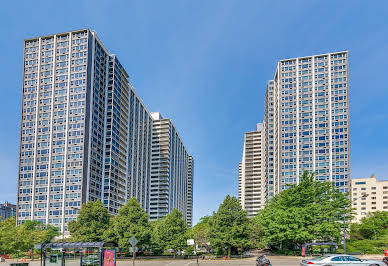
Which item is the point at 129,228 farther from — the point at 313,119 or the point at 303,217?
the point at 313,119

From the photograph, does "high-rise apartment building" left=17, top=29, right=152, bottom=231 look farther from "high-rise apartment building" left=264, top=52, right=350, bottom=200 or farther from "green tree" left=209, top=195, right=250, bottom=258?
"green tree" left=209, top=195, right=250, bottom=258

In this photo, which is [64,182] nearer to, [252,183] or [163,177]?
[163,177]

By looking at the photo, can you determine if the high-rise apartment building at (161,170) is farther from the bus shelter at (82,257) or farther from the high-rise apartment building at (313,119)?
the bus shelter at (82,257)

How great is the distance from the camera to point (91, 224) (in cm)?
6216

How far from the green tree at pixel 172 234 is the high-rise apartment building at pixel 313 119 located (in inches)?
2807

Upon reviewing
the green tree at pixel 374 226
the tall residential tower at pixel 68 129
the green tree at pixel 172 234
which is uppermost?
the tall residential tower at pixel 68 129

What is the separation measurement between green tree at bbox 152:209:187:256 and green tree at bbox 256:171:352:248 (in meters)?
14.8

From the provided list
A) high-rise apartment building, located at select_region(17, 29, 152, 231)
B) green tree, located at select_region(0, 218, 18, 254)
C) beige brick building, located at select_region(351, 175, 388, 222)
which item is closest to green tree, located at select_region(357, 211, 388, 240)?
green tree, located at select_region(0, 218, 18, 254)

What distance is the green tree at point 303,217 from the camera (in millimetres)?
57062

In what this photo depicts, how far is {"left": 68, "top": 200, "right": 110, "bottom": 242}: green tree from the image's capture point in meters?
61.2

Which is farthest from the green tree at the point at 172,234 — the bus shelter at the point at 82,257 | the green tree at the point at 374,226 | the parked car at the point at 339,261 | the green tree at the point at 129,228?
the green tree at the point at 374,226

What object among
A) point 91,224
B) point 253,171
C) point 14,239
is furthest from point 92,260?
point 253,171

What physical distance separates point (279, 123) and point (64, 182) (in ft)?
247

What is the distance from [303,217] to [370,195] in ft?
463
